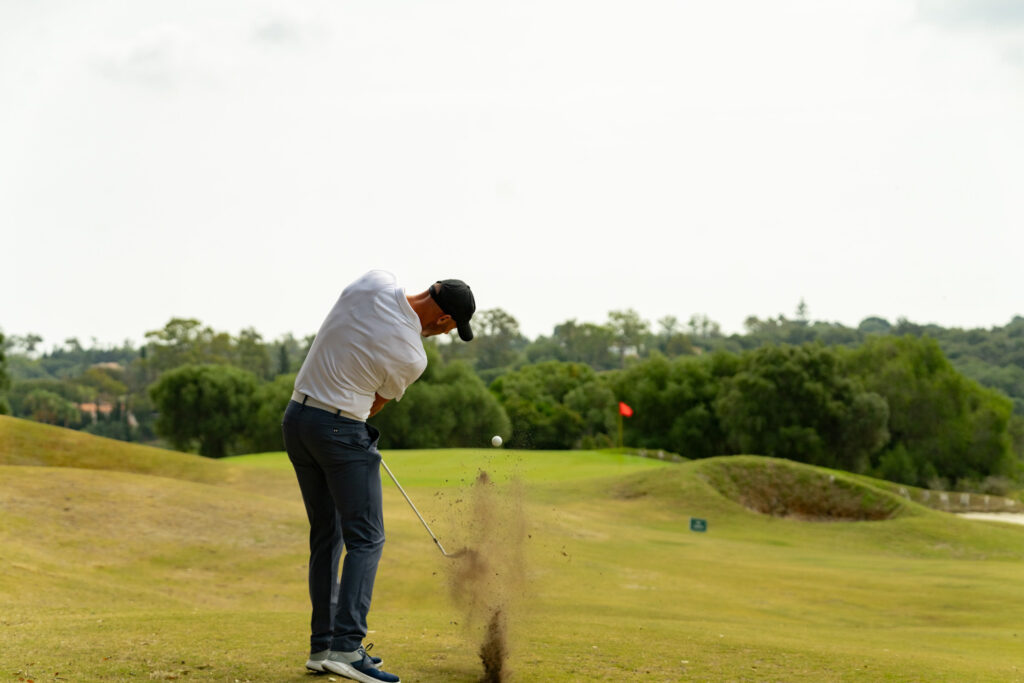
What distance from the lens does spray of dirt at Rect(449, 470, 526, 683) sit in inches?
219

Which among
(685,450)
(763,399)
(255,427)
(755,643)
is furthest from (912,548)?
(255,427)

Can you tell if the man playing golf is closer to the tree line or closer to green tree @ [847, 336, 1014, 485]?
the tree line

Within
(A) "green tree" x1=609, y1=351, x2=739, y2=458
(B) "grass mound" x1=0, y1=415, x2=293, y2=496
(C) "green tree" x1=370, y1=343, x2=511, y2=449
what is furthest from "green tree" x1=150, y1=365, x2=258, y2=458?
(B) "grass mound" x1=0, y1=415, x2=293, y2=496

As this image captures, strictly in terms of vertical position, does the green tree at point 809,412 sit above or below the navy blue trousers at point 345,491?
above

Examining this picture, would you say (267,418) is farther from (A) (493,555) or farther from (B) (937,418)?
(A) (493,555)

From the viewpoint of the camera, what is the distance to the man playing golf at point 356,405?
5074mm

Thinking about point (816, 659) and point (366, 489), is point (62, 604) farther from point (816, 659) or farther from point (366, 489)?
point (816, 659)

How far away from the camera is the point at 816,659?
699cm

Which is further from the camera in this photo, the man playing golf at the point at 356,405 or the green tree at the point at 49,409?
the green tree at the point at 49,409

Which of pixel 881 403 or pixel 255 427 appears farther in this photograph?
pixel 255 427

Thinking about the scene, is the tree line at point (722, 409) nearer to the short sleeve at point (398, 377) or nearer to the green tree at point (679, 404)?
the green tree at point (679, 404)

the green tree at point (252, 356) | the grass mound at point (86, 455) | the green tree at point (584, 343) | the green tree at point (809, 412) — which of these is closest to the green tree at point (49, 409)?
the green tree at point (252, 356)

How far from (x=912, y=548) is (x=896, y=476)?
143ft

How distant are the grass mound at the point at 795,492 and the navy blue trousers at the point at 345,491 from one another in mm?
25084
